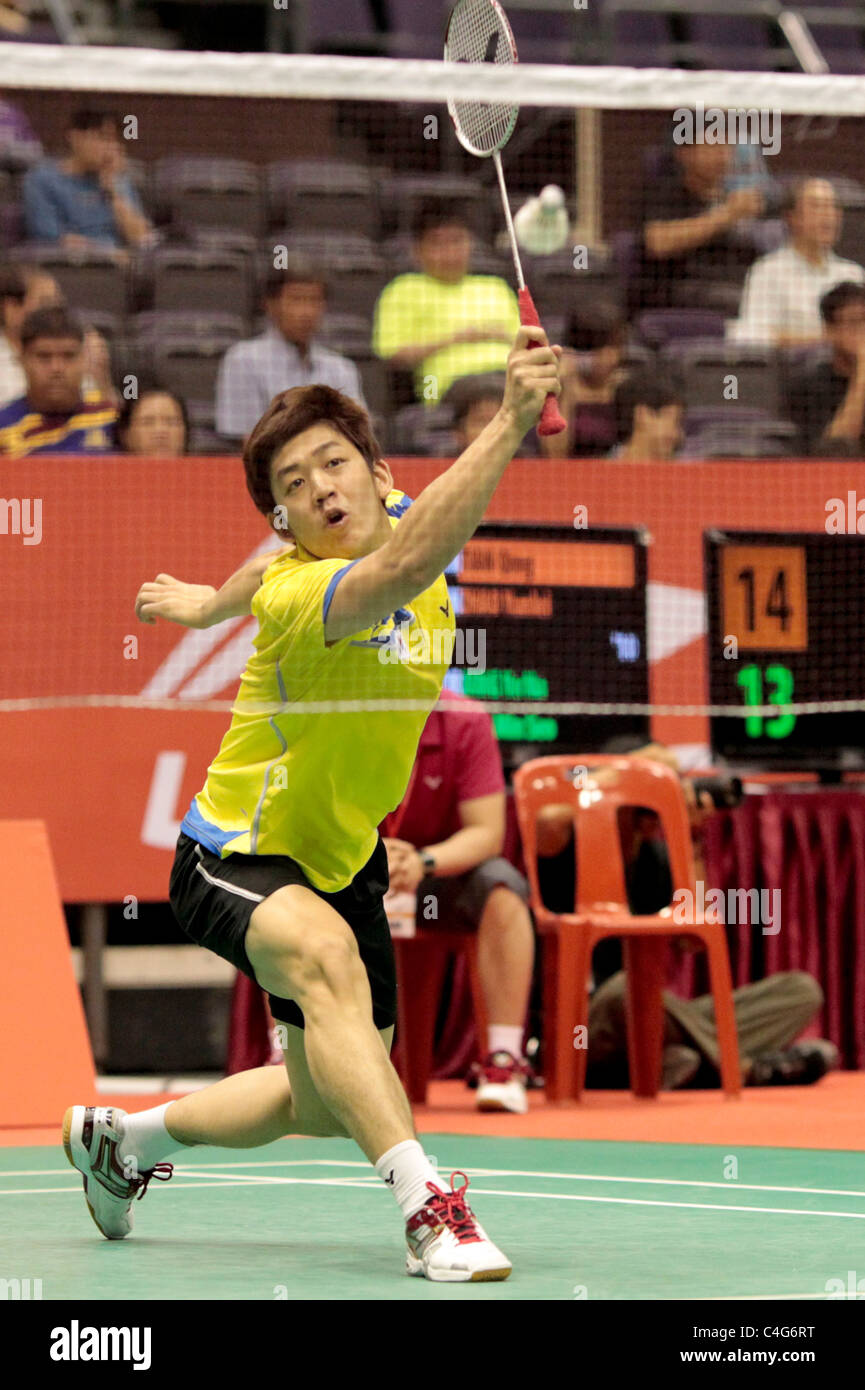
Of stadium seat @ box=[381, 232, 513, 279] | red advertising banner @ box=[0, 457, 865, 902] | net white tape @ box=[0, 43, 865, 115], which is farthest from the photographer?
stadium seat @ box=[381, 232, 513, 279]

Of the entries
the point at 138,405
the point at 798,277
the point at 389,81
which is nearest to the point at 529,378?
the point at 389,81

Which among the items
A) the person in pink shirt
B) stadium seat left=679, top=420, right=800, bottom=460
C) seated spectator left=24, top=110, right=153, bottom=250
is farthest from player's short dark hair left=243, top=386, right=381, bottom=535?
seated spectator left=24, top=110, right=153, bottom=250

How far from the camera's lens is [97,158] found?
10.4m

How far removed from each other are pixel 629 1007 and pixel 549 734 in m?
1.03

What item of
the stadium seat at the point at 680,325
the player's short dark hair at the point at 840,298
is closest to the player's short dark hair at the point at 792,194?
the stadium seat at the point at 680,325

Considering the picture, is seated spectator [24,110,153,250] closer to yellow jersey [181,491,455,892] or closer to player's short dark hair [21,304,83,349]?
player's short dark hair [21,304,83,349]

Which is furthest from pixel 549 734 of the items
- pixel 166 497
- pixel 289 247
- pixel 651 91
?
pixel 289 247

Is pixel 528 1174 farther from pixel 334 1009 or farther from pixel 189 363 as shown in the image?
pixel 189 363

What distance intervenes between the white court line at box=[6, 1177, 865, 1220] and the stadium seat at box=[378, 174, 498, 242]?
6.18 m

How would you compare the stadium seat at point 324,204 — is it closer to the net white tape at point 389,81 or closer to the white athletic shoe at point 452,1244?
the net white tape at point 389,81

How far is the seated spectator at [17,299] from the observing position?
8.98 meters

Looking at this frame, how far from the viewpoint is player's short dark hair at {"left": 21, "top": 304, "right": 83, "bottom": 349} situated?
8.32 m

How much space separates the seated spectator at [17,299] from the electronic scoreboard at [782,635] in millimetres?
3017

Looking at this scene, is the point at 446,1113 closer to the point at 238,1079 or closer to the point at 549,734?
the point at 549,734
